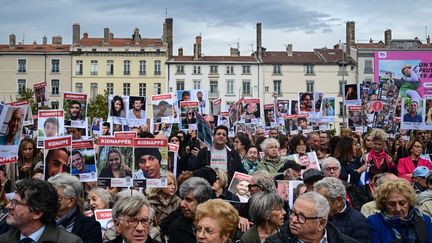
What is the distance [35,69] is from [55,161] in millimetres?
73154

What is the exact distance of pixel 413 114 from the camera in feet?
48.0

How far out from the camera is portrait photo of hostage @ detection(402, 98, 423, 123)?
14602 mm

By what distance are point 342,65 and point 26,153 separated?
70.8 m

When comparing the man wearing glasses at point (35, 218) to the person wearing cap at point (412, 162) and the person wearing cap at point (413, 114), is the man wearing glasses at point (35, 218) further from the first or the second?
the person wearing cap at point (413, 114)

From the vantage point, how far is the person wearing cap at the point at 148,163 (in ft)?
26.3

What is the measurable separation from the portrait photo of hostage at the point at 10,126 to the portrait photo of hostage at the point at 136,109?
20.3ft

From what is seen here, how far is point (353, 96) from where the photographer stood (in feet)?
61.2

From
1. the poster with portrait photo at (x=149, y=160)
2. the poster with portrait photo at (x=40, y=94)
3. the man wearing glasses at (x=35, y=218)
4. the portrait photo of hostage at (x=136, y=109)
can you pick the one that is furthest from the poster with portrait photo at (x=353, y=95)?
the man wearing glasses at (x=35, y=218)

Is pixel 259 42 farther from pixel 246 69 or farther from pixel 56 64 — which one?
pixel 56 64

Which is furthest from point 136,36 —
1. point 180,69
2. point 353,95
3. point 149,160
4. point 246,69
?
point 149,160

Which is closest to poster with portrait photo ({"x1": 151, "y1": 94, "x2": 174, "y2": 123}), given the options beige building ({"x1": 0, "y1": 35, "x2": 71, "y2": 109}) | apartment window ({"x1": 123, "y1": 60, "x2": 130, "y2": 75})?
apartment window ({"x1": 123, "y1": 60, "x2": 130, "y2": 75})

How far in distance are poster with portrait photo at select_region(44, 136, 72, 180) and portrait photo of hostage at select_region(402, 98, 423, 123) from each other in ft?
29.1

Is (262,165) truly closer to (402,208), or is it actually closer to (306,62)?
(402,208)

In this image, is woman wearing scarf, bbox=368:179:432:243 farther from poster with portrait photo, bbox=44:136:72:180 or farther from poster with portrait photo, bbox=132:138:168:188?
poster with portrait photo, bbox=44:136:72:180
